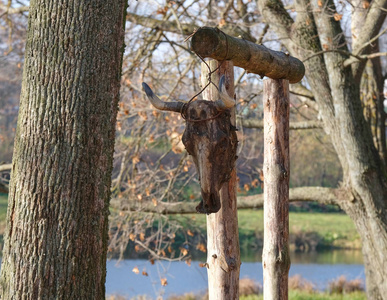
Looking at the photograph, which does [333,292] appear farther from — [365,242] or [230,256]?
[230,256]

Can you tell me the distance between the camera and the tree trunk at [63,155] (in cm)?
241

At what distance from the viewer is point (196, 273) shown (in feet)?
42.8

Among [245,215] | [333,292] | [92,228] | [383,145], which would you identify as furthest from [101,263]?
[245,215]

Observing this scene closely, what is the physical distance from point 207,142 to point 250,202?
4.22m

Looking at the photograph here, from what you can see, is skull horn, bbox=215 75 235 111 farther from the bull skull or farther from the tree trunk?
the tree trunk

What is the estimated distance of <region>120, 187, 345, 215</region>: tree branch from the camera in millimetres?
6121

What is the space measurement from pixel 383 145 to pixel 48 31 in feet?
17.5

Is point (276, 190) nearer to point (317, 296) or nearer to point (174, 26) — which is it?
point (174, 26)

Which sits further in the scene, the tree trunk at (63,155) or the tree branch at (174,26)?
the tree branch at (174,26)

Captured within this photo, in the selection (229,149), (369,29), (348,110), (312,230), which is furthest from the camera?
(312,230)

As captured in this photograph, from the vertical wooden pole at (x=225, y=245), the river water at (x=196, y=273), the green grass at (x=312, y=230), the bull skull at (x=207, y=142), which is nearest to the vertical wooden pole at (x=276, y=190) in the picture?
the vertical wooden pole at (x=225, y=245)

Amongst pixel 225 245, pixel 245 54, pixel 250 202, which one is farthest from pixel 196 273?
pixel 245 54

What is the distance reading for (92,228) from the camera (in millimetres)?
2504

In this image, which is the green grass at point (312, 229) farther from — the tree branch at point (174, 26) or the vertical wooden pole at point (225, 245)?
the vertical wooden pole at point (225, 245)
